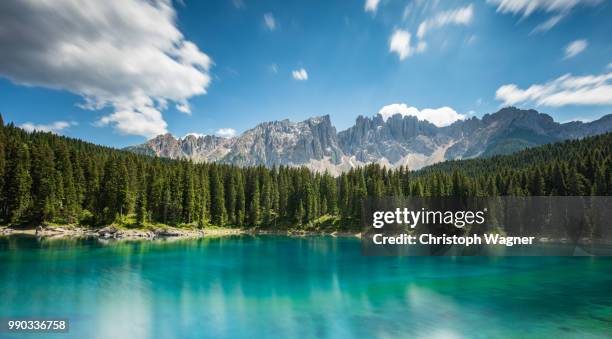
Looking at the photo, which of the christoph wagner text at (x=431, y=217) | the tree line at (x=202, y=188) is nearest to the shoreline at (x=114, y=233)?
the tree line at (x=202, y=188)

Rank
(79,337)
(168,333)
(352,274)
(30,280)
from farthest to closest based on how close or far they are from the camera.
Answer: (352,274) → (30,280) → (168,333) → (79,337)

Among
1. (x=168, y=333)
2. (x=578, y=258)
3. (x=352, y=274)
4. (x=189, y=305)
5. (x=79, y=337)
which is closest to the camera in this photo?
(x=79, y=337)

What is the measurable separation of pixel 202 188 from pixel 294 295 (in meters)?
67.1

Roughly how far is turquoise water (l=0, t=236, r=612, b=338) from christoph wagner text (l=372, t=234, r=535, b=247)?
22.0 m

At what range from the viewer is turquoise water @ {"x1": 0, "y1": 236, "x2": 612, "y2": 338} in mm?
24031

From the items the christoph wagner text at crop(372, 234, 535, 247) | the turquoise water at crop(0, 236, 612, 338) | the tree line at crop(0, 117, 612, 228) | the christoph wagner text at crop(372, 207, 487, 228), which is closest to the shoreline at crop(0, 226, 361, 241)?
the tree line at crop(0, 117, 612, 228)

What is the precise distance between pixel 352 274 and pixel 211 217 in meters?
62.5

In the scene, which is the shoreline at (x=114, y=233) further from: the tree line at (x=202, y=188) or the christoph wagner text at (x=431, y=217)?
the christoph wagner text at (x=431, y=217)

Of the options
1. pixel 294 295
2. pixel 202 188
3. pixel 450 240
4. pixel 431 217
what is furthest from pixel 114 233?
pixel 431 217

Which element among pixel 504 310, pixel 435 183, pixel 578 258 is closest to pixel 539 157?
pixel 435 183

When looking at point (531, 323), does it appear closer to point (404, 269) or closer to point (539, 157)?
point (404, 269)

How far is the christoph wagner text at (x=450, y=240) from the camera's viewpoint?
77.8 metres

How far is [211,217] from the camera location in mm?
96562

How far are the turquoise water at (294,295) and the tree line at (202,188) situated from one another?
23.0m
